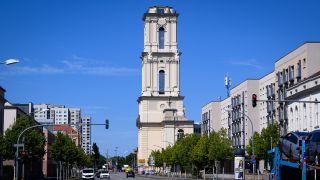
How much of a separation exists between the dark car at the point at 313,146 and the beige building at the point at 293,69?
5614cm

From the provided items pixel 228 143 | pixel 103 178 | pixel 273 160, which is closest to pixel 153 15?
pixel 103 178

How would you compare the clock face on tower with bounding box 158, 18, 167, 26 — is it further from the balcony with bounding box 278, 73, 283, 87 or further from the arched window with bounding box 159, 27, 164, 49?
the balcony with bounding box 278, 73, 283, 87

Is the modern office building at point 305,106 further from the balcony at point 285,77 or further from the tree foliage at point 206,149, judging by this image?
the tree foliage at point 206,149

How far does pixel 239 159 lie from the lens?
221 feet

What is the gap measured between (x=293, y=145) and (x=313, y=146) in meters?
3.01

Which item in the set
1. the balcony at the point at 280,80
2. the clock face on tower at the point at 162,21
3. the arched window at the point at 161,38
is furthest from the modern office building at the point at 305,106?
the arched window at the point at 161,38

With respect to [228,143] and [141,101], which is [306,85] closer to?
[228,143]

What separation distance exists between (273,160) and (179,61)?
152 meters

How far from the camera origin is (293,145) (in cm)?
3481

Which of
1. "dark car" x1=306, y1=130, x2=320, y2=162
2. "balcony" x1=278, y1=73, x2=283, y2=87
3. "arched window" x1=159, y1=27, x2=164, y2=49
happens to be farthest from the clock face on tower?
"dark car" x1=306, y1=130, x2=320, y2=162

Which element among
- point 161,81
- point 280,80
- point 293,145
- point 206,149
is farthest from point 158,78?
point 293,145

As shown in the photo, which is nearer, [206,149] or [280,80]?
[280,80]

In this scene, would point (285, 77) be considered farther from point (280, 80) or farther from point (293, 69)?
point (293, 69)

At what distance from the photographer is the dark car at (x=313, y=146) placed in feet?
103
